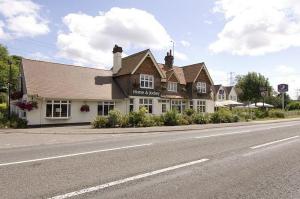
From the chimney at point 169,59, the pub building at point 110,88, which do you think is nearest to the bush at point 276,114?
the pub building at point 110,88

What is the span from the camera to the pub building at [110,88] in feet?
93.6

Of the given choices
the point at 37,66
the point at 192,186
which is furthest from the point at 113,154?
the point at 37,66

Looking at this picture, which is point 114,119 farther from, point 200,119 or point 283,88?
point 283,88

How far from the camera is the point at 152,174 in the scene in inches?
295

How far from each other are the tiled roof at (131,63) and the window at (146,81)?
5.18 feet

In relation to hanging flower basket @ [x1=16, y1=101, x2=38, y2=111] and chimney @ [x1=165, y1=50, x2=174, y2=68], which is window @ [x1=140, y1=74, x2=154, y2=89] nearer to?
chimney @ [x1=165, y1=50, x2=174, y2=68]

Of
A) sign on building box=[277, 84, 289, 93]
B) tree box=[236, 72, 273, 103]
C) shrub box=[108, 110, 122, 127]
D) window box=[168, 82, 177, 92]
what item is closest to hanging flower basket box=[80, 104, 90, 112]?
shrub box=[108, 110, 122, 127]

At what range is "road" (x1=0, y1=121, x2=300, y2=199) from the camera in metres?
6.01

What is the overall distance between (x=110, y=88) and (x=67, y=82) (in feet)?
17.0

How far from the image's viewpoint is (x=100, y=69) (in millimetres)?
37781

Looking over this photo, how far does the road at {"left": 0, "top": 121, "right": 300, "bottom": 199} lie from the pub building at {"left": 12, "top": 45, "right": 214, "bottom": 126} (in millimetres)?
18881

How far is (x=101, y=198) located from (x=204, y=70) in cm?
4055

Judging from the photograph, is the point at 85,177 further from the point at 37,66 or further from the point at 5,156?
the point at 37,66

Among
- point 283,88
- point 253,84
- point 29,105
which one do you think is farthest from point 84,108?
point 253,84
